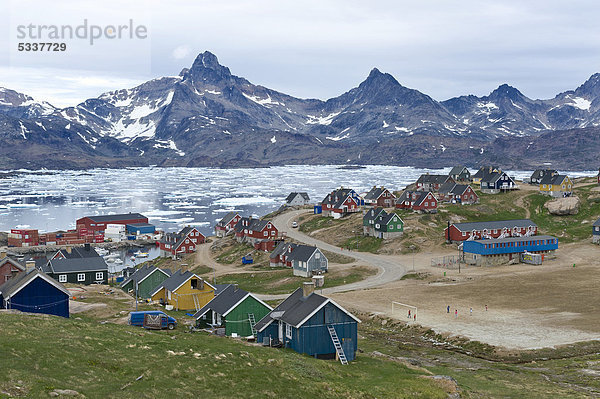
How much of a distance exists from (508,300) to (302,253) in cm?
3411

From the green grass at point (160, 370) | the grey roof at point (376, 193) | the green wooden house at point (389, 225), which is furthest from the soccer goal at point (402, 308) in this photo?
the grey roof at point (376, 193)

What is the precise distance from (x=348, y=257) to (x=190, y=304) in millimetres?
43665

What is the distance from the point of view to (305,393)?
101 ft

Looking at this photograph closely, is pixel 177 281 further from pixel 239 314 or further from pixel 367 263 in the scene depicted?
pixel 367 263

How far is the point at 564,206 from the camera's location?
420 feet

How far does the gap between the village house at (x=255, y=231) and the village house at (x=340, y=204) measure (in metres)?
23.6

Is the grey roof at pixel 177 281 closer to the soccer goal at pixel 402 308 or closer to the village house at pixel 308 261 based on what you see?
the soccer goal at pixel 402 308

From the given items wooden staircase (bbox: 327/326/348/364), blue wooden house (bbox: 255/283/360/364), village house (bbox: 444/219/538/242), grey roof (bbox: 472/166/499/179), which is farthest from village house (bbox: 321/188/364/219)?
wooden staircase (bbox: 327/326/348/364)

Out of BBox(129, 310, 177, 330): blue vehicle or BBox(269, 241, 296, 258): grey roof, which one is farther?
BBox(269, 241, 296, 258): grey roof

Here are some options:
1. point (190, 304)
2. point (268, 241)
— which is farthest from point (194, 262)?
point (190, 304)

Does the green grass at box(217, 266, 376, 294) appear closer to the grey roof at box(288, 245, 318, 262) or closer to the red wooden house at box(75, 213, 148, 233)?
the grey roof at box(288, 245, 318, 262)

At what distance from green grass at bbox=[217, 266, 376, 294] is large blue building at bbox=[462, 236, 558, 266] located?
16802mm

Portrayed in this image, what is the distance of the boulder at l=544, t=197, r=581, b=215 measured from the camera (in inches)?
4995

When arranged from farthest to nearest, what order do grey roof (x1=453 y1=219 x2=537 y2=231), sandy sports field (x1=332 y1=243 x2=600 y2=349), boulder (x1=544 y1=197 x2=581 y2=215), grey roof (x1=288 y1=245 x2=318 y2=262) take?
1. boulder (x1=544 y1=197 x2=581 y2=215)
2. grey roof (x1=453 y1=219 x2=537 y2=231)
3. grey roof (x1=288 y1=245 x2=318 y2=262)
4. sandy sports field (x1=332 y1=243 x2=600 y2=349)
